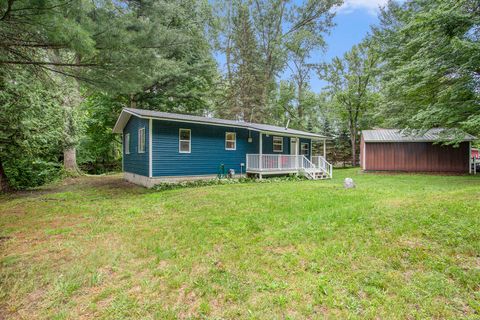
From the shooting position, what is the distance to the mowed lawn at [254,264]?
243 centimetres

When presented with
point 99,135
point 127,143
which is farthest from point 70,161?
point 99,135

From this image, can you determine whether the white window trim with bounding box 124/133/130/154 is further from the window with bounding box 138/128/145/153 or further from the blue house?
the window with bounding box 138/128/145/153

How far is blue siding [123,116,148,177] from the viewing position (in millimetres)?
10680

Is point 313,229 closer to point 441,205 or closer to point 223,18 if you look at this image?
point 441,205

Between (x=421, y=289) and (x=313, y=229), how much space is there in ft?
5.88

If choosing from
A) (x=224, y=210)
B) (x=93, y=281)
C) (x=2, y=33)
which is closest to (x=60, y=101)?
(x=2, y=33)

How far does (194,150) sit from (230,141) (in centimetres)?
220

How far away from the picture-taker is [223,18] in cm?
2355

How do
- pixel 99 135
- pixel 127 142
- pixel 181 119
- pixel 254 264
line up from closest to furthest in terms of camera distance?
pixel 254 264 → pixel 181 119 → pixel 127 142 → pixel 99 135

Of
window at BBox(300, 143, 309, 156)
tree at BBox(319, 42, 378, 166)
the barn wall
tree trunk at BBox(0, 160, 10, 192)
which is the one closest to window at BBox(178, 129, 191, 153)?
tree trunk at BBox(0, 160, 10, 192)

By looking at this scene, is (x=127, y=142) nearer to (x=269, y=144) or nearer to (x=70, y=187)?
(x=70, y=187)

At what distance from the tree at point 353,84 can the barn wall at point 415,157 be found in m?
6.75

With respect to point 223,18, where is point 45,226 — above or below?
below

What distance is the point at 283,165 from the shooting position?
13781 millimetres
